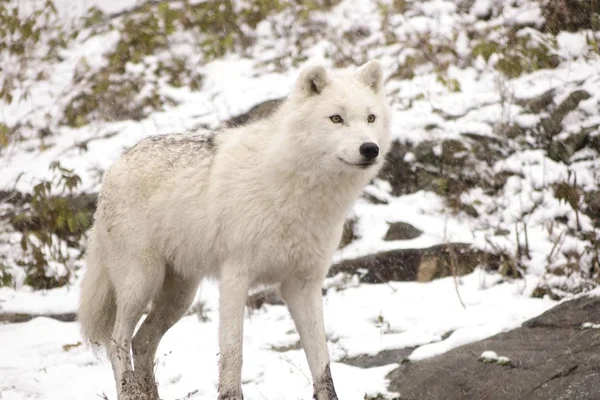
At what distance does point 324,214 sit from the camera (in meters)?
4.01

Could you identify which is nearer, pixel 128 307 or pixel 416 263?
pixel 128 307

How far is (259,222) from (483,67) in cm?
626

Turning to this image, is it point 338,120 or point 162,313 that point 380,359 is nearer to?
point 162,313

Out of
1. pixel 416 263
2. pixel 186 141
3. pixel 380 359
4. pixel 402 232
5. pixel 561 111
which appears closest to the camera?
pixel 186 141

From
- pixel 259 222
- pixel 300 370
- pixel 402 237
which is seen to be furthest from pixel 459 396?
pixel 402 237

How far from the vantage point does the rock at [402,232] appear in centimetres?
688

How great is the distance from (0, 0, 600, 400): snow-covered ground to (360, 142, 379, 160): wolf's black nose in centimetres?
161

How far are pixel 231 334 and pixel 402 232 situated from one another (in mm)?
3348

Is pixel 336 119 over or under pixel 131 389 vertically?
over

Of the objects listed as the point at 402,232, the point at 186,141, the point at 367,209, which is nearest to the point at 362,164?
the point at 186,141

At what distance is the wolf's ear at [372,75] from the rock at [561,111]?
408 centimetres

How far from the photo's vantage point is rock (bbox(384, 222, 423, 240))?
688 centimetres

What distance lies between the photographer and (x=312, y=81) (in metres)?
4.01

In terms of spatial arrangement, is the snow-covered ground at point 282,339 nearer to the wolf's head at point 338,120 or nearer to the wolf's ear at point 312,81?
the wolf's head at point 338,120
